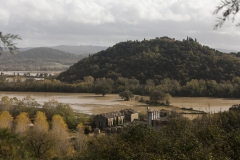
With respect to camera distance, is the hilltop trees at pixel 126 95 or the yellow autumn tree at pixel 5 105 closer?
the yellow autumn tree at pixel 5 105

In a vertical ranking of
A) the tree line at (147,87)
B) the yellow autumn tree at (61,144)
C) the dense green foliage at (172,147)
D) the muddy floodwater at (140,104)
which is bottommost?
the yellow autumn tree at (61,144)

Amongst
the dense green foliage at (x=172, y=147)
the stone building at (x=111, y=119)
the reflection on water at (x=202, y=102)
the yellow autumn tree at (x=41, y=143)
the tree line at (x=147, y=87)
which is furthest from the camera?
the tree line at (x=147, y=87)

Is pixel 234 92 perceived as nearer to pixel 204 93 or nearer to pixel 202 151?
pixel 204 93

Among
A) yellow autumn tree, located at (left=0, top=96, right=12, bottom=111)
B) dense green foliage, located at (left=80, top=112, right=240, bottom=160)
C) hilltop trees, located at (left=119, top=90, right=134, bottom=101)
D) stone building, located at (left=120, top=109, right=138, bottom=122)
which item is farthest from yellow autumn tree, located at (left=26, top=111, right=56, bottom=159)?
hilltop trees, located at (left=119, top=90, right=134, bottom=101)

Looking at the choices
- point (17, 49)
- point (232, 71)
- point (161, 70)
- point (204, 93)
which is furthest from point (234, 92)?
point (17, 49)

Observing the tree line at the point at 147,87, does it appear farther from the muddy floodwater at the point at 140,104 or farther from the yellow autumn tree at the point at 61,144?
the yellow autumn tree at the point at 61,144

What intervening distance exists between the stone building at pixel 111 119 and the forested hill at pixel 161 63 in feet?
122

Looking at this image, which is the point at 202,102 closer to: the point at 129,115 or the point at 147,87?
the point at 147,87

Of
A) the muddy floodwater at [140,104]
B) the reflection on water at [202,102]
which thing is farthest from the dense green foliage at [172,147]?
the reflection on water at [202,102]

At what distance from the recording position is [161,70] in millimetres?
85438

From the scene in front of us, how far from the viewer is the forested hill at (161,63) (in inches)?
3118

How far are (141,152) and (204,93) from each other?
61203 mm

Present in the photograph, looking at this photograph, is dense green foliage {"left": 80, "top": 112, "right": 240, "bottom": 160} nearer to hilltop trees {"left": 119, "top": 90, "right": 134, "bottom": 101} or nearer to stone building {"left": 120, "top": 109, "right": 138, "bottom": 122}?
stone building {"left": 120, "top": 109, "right": 138, "bottom": 122}

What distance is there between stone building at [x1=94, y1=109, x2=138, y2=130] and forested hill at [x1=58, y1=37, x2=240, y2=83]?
3707cm
